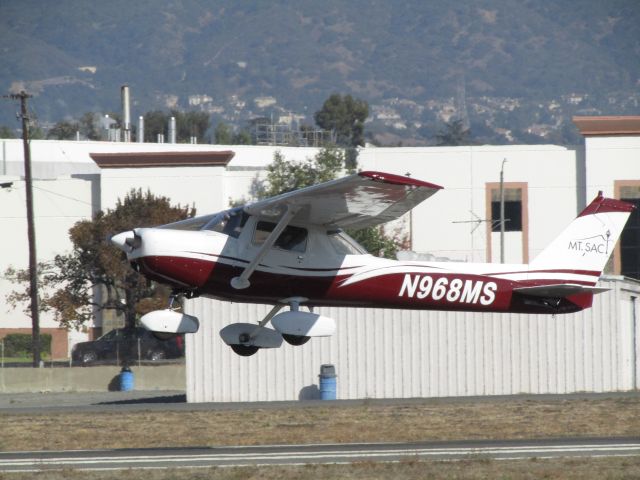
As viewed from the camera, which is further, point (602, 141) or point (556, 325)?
point (602, 141)

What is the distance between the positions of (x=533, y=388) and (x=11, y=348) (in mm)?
40374

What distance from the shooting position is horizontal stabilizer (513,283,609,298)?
65.7ft

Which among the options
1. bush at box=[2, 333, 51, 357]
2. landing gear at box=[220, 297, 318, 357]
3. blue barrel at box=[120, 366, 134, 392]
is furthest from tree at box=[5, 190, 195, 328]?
landing gear at box=[220, 297, 318, 357]

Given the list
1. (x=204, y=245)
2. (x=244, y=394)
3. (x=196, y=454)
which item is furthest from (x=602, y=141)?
(x=204, y=245)

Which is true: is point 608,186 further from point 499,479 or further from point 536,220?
point 499,479

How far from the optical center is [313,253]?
18.8 meters

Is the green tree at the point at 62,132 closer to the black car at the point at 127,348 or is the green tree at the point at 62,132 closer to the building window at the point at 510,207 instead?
the building window at the point at 510,207

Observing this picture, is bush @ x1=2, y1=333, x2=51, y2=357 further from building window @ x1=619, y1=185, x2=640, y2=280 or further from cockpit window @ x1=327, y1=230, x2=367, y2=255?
cockpit window @ x1=327, y1=230, x2=367, y2=255

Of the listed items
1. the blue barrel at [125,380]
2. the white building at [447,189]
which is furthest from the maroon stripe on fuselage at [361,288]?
the white building at [447,189]

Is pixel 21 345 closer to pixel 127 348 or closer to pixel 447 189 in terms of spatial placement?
pixel 127 348

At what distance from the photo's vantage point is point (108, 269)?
54688 mm

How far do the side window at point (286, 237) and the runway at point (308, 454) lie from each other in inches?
202

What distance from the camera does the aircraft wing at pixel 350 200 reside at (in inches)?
671

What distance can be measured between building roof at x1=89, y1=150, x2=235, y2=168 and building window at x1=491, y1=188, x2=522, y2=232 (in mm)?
15902
